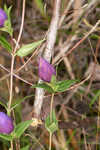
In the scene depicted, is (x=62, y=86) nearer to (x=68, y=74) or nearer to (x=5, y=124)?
(x=5, y=124)

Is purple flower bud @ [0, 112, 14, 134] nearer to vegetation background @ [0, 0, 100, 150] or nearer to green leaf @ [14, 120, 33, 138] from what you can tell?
green leaf @ [14, 120, 33, 138]

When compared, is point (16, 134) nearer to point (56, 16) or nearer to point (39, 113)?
point (39, 113)

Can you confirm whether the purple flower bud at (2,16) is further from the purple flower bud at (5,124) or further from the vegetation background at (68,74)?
the vegetation background at (68,74)

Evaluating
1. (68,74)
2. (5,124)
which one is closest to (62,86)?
(5,124)

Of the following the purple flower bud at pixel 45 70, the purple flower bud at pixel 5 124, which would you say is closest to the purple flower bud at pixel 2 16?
the purple flower bud at pixel 45 70

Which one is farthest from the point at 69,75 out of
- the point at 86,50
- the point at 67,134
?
the point at 67,134
